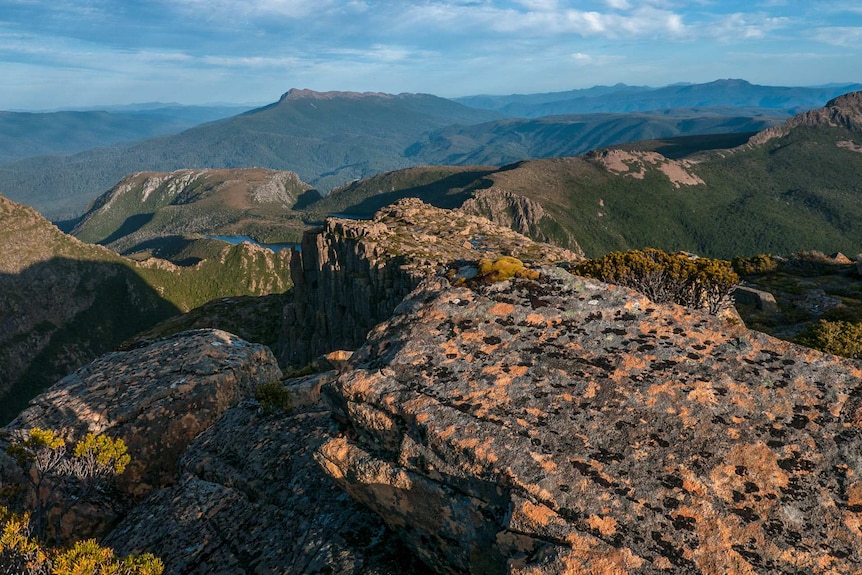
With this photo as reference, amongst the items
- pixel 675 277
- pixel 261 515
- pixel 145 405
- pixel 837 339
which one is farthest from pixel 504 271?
pixel 837 339

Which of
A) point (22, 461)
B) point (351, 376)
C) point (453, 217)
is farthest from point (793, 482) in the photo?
point (453, 217)

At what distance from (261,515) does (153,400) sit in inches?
425

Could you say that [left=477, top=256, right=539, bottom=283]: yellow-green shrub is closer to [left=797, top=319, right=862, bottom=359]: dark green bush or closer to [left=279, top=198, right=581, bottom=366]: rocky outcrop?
[left=797, top=319, right=862, bottom=359]: dark green bush

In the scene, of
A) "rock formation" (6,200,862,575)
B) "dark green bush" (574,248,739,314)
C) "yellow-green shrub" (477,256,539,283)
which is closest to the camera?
"rock formation" (6,200,862,575)

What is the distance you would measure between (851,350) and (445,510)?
28385 millimetres

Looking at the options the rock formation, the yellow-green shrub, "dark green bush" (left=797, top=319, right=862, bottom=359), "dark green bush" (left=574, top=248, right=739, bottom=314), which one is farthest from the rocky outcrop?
the rock formation

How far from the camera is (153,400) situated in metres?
20.9

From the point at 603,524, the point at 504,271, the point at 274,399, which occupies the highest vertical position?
the point at 504,271

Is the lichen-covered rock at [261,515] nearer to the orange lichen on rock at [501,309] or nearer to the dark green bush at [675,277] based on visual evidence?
the orange lichen on rock at [501,309]

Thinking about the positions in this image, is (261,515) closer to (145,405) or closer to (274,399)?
(274,399)

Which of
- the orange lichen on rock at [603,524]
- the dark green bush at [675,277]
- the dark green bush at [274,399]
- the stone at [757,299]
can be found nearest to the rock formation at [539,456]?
the orange lichen on rock at [603,524]

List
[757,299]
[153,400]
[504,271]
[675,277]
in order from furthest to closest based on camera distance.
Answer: [757,299]
[675,277]
[153,400]
[504,271]

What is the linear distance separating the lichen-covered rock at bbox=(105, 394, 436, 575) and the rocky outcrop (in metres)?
53.3

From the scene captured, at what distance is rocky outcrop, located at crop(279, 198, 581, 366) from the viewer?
80.8 meters
